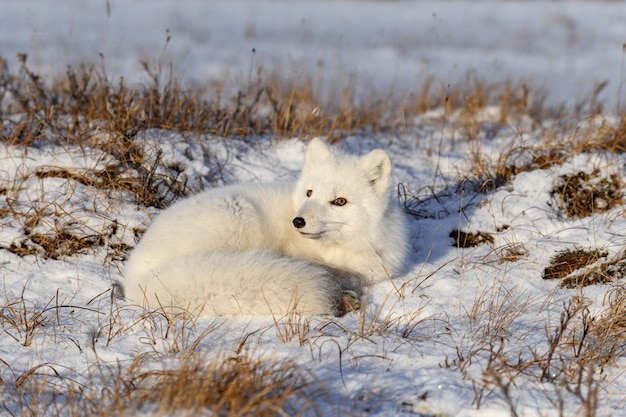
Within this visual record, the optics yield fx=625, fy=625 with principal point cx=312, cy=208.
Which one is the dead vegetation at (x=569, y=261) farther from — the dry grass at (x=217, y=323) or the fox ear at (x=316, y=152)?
the fox ear at (x=316, y=152)

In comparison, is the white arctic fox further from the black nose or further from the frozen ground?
the frozen ground

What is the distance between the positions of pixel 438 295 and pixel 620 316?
996 mm

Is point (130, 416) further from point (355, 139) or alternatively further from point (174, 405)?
point (355, 139)

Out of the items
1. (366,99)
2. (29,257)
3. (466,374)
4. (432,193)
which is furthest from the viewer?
(366,99)

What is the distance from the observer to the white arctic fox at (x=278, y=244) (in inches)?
128

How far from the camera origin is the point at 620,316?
314 centimetres

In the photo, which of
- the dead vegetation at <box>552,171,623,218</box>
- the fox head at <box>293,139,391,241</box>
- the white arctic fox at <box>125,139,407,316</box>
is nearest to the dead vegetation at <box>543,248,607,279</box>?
the dead vegetation at <box>552,171,623,218</box>

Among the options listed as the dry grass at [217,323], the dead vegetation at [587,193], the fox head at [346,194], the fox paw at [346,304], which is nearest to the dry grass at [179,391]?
the dry grass at [217,323]

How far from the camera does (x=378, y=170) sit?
3.90 metres

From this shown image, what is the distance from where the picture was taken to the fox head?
12.3 ft

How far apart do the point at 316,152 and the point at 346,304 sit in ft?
3.49

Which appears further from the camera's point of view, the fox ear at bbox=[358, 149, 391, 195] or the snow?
the fox ear at bbox=[358, 149, 391, 195]

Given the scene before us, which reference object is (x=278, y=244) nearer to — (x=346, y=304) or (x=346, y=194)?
(x=346, y=194)

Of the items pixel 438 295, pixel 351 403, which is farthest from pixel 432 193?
pixel 351 403
